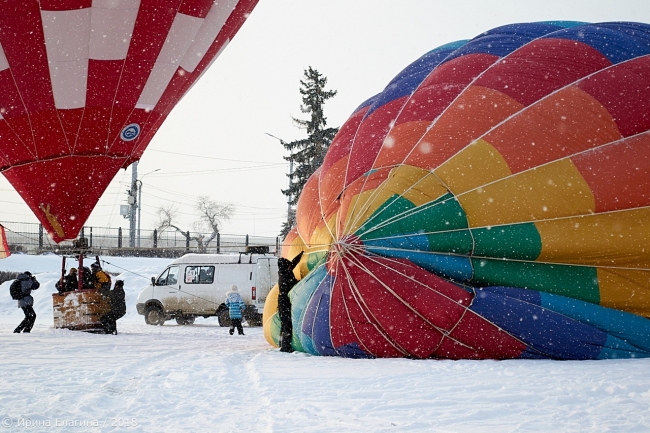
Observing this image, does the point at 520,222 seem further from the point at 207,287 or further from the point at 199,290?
the point at 199,290

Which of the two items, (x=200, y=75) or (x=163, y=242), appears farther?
(x=163, y=242)

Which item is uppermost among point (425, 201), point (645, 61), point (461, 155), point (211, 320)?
point (645, 61)

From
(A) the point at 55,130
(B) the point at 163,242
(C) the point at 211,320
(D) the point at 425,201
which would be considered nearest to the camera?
(D) the point at 425,201

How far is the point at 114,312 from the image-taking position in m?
14.0

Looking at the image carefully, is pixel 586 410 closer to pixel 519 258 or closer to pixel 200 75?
pixel 519 258

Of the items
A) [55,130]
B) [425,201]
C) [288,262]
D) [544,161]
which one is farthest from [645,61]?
[55,130]

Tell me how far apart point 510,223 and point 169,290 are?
12.3 m

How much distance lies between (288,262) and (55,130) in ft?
10.9

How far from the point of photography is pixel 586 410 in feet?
15.1

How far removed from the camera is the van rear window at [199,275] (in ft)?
59.1

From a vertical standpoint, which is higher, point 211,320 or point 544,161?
point 544,161

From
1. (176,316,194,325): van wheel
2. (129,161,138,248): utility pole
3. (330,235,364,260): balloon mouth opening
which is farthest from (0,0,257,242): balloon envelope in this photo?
(129,161,138,248): utility pole

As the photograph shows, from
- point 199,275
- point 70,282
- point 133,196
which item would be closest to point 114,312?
point 70,282

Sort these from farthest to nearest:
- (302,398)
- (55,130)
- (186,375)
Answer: (55,130)
(186,375)
(302,398)
